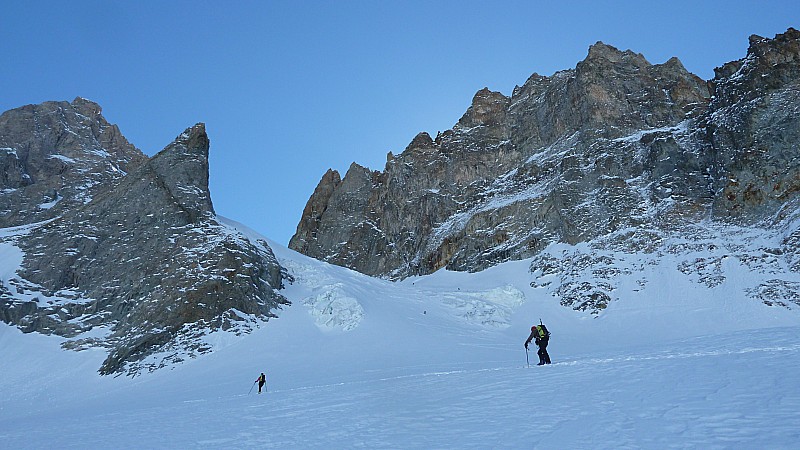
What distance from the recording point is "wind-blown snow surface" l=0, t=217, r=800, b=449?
8.10 m

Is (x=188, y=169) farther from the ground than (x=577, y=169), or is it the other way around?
(x=188, y=169)

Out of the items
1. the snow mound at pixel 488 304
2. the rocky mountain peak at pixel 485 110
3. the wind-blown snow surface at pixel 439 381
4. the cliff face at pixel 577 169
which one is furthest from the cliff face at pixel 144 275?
the rocky mountain peak at pixel 485 110

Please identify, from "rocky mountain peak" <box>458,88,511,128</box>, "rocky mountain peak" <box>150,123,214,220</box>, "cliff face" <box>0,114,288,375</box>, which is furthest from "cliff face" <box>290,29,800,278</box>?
"rocky mountain peak" <box>150,123,214,220</box>

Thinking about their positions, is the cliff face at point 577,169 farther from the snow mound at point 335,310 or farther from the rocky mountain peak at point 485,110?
the snow mound at point 335,310

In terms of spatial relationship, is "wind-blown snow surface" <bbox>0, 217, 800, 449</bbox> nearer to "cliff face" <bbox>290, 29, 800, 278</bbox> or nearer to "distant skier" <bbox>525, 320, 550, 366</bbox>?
"distant skier" <bbox>525, 320, 550, 366</bbox>

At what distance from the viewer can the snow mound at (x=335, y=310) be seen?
43625 mm

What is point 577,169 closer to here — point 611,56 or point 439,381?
point 611,56

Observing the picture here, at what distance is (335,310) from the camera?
45.0 m

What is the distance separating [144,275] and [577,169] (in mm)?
52762

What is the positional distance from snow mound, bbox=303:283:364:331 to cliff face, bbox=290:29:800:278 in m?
25.9

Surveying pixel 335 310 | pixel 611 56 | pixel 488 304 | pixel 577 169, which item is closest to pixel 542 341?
pixel 335 310

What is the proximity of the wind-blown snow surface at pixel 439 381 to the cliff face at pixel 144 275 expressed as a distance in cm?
222

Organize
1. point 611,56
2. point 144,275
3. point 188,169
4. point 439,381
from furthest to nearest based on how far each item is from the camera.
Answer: point 611,56, point 188,169, point 144,275, point 439,381

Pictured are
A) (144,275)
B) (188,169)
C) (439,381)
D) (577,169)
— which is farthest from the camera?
(577,169)
